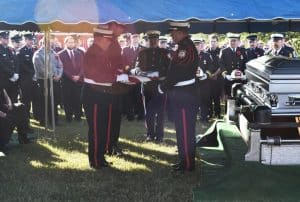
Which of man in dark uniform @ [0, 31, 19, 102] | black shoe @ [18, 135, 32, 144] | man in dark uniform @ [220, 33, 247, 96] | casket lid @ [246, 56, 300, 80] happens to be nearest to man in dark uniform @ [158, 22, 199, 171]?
casket lid @ [246, 56, 300, 80]

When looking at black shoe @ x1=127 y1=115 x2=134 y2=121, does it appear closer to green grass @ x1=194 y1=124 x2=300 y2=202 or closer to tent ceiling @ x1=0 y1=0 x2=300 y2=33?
green grass @ x1=194 y1=124 x2=300 y2=202

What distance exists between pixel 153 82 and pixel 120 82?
1584 millimetres

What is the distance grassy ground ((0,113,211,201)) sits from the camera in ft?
17.5

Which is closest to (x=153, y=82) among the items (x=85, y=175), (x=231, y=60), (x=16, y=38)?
(x=85, y=175)

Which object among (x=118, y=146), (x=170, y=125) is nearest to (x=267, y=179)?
(x=118, y=146)

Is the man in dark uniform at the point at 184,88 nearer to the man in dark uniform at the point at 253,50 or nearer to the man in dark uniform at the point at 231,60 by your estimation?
the man in dark uniform at the point at 231,60

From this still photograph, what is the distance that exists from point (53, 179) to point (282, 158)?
8.77ft

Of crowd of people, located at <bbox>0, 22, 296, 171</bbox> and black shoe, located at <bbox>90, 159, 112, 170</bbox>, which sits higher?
crowd of people, located at <bbox>0, 22, 296, 171</bbox>

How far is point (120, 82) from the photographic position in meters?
6.44

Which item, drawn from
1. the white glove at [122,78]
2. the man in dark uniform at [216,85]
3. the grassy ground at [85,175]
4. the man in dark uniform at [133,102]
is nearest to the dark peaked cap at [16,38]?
the man in dark uniform at [133,102]

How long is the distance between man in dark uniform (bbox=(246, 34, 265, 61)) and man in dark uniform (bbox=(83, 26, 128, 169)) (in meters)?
5.45

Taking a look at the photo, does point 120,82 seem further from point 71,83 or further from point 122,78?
point 71,83

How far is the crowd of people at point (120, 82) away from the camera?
239 inches

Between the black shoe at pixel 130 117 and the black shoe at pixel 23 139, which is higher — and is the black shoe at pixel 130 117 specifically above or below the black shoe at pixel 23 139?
below
